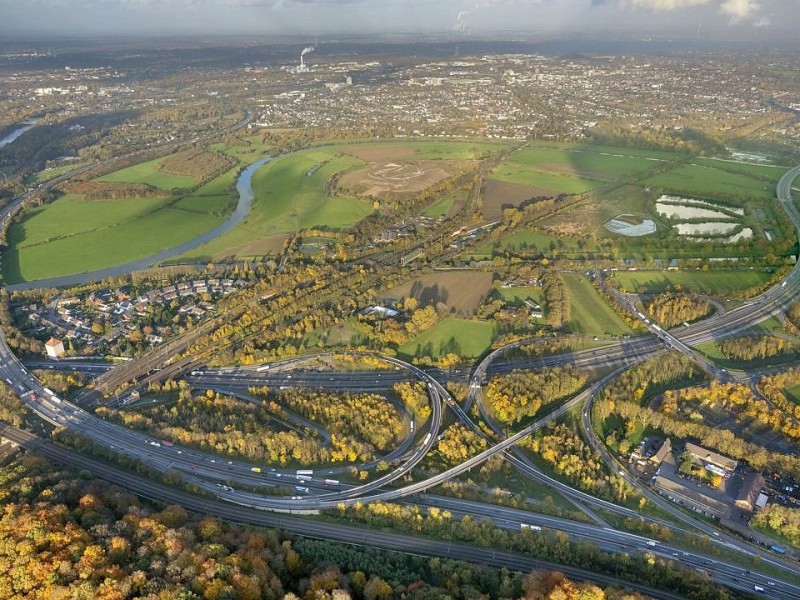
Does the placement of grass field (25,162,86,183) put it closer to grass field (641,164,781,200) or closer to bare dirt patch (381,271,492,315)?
bare dirt patch (381,271,492,315)

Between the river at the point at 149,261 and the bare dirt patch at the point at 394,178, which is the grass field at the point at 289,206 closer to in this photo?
the river at the point at 149,261

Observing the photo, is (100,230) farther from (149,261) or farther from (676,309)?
(676,309)

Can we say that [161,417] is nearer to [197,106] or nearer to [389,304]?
[389,304]

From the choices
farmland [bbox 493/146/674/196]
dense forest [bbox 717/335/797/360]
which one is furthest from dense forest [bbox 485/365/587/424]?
farmland [bbox 493/146/674/196]

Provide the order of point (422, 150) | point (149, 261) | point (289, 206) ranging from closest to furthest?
point (149, 261)
point (289, 206)
point (422, 150)

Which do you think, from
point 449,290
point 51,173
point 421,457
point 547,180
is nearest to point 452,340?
point 449,290

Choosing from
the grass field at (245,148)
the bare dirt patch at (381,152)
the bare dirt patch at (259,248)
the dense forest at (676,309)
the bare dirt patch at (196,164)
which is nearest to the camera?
the dense forest at (676,309)

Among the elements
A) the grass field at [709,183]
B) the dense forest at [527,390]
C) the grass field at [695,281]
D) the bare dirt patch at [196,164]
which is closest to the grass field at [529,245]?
the grass field at [695,281]

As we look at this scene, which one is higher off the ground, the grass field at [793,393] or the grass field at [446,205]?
the grass field at [446,205]
